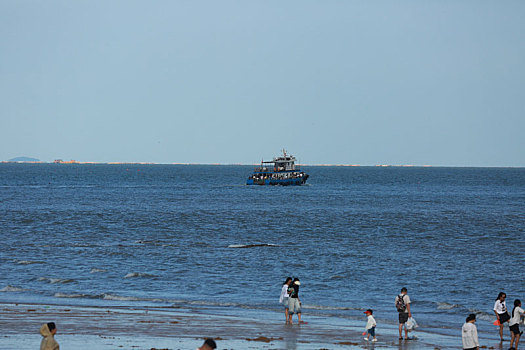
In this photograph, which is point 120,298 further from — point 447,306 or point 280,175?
point 280,175

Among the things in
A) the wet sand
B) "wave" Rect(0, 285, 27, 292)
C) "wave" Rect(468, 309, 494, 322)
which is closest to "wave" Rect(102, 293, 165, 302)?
the wet sand

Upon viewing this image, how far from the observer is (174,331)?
22984mm

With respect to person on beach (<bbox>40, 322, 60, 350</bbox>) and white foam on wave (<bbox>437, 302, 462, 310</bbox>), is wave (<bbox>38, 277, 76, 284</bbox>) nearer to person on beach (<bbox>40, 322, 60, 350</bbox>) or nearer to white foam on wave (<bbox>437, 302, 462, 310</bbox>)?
white foam on wave (<bbox>437, 302, 462, 310</bbox>)

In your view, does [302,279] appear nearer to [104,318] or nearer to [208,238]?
[104,318]

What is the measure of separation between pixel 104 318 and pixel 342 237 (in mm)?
37604

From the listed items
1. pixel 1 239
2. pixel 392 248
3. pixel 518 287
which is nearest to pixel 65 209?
pixel 1 239

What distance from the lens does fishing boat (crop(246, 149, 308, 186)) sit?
173000 mm

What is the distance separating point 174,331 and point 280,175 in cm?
15203

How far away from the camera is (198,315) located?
87.9ft

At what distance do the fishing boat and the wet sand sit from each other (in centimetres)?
14527

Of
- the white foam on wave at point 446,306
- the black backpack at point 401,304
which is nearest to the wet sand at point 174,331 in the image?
the black backpack at point 401,304

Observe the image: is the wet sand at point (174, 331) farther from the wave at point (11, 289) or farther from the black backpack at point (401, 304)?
the wave at point (11, 289)

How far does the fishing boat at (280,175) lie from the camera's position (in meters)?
173

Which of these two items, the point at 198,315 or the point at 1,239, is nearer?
the point at 198,315
